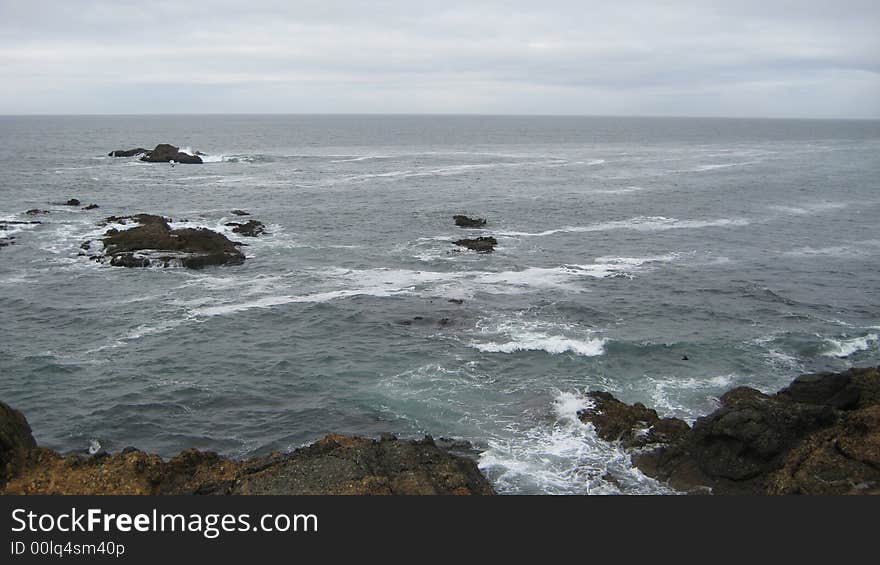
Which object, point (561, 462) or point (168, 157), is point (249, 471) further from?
point (168, 157)

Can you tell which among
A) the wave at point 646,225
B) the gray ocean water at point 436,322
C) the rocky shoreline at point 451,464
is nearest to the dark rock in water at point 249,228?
the gray ocean water at point 436,322

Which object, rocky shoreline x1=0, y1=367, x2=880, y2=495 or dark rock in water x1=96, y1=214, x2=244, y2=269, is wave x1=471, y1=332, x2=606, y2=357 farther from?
dark rock in water x1=96, y1=214, x2=244, y2=269

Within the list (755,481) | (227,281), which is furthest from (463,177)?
(755,481)

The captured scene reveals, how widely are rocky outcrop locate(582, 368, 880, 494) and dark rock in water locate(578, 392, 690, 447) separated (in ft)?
0.19

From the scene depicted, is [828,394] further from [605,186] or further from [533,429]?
[605,186]

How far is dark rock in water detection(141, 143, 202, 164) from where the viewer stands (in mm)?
118525

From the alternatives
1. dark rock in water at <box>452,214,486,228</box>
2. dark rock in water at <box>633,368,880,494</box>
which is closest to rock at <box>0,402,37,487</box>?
dark rock in water at <box>633,368,880,494</box>

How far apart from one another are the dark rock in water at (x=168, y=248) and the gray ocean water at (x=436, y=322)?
165 cm

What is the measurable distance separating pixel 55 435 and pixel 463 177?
8233 cm

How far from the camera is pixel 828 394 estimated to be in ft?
82.3

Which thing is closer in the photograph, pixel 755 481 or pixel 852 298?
pixel 755 481

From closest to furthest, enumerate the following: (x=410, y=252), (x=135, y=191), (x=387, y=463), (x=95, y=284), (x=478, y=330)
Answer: (x=387, y=463), (x=478, y=330), (x=95, y=284), (x=410, y=252), (x=135, y=191)

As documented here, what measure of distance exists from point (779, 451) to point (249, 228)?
48852 mm

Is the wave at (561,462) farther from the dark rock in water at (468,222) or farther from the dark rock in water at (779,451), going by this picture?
the dark rock in water at (468,222)
